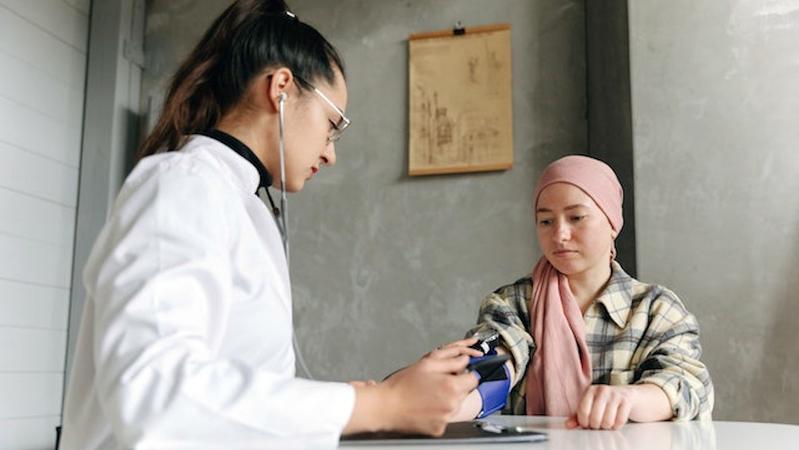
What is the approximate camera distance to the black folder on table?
1024 millimetres

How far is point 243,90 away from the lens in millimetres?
1196

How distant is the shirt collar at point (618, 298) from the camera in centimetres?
179

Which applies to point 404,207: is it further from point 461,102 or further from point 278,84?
point 278,84

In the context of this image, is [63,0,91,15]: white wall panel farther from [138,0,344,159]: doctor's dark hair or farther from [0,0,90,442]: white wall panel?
[138,0,344,159]: doctor's dark hair

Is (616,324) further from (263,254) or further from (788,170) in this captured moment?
(788,170)

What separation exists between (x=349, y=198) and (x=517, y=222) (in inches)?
28.8

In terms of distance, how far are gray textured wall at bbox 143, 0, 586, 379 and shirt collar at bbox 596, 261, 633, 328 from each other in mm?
1416

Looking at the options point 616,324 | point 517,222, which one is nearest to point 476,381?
point 616,324

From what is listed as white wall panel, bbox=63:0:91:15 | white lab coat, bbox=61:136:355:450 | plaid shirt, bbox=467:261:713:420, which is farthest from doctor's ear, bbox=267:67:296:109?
white wall panel, bbox=63:0:91:15

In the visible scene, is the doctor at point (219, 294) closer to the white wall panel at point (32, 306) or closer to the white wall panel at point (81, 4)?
the white wall panel at point (32, 306)

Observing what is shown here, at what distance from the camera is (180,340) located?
798mm

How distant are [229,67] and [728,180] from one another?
1.97 m

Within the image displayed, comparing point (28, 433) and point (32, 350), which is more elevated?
point (32, 350)

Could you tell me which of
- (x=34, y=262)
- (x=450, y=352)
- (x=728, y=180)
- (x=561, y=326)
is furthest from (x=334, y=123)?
(x=34, y=262)
